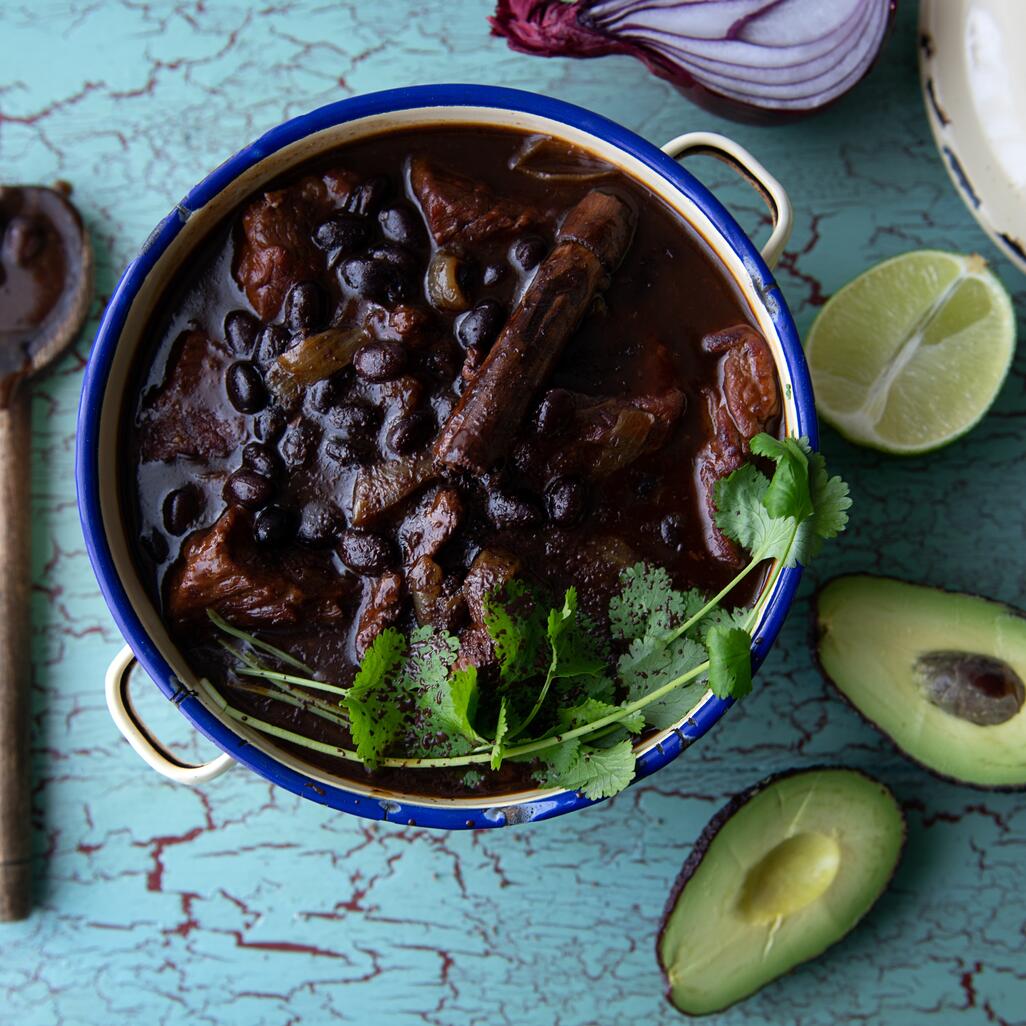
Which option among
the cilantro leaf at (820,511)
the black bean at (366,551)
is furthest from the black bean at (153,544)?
the cilantro leaf at (820,511)

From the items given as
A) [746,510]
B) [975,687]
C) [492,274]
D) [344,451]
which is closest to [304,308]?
[344,451]

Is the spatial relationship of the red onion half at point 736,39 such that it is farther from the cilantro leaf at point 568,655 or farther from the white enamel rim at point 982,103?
the cilantro leaf at point 568,655

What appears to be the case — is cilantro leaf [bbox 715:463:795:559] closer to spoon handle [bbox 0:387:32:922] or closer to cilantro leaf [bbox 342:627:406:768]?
cilantro leaf [bbox 342:627:406:768]

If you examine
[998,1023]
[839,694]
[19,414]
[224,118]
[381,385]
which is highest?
[224,118]

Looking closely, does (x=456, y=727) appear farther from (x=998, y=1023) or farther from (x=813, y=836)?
(x=998, y=1023)

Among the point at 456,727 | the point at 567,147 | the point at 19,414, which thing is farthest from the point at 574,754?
the point at 19,414

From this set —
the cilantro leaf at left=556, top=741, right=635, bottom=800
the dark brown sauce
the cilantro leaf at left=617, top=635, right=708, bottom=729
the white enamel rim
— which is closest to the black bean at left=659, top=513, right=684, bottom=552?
the dark brown sauce

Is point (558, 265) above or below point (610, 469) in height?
above
